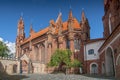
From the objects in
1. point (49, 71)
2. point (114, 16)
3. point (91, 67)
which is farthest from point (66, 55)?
point (114, 16)

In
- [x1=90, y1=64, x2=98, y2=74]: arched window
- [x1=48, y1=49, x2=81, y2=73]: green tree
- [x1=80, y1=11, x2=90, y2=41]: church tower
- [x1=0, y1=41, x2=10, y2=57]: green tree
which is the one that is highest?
[x1=80, y1=11, x2=90, y2=41]: church tower

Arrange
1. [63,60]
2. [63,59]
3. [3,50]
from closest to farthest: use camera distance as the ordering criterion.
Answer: [63,59] → [63,60] → [3,50]

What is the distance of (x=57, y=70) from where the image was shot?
52.0m

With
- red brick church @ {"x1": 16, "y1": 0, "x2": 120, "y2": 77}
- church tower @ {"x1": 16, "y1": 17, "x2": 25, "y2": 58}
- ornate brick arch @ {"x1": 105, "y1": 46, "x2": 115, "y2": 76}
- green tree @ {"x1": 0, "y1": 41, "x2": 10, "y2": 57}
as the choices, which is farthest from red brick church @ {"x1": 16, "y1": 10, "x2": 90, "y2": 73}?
ornate brick arch @ {"x1": 105, "y1": 46, "x2": 115, "y2": 76}

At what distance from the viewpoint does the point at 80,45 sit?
50656 mm

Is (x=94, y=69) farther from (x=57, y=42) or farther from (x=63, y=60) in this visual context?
(x=57, y=42)

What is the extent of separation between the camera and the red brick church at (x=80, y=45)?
109 feet

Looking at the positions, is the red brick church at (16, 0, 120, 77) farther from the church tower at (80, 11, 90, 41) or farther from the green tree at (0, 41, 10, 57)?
the green tree at (0, 41, 10, 57)

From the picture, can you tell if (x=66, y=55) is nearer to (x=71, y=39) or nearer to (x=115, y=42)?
Answer: (x=71, y=39)

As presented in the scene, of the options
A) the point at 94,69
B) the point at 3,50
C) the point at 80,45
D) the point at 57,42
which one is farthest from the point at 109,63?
the point at 3,50

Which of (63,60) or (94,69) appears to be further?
(63,60)

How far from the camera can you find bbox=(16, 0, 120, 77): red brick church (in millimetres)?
33281

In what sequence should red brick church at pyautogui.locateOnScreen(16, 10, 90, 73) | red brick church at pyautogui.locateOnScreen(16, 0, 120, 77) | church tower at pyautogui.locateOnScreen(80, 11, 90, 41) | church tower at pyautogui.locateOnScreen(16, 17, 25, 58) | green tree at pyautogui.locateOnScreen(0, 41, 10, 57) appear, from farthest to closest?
1. church tower at pyautogui.locateOnScreen(16, 17, 25, 58)
2. green tree at pyautogui.locateOnScreen(0, 41, 10, 57)
3. red brick church at pyautogui.locateOnScreen(16, 10, 90, 73)
4. church tower at pyautogui.locateOnScreen(80, 11, 90, 41)
5. red brick church at pyautogui.locateOnScreen(16, 0, 120, 77)

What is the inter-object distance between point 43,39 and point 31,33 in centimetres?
1513
